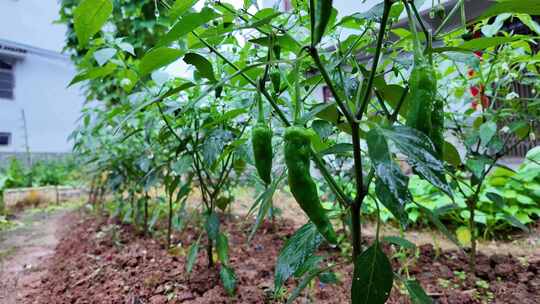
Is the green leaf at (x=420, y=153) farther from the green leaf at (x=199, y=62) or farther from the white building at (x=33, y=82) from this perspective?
the white building at (x=33, y=82)

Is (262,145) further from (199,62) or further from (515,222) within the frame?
(515,222)

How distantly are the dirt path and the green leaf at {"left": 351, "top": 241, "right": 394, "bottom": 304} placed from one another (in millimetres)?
1369

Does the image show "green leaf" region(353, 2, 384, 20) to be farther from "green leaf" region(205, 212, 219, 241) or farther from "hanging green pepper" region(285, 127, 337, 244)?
"green leaf" region(205, 212, 219, 241)

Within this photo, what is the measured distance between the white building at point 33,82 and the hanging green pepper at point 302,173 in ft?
28.6

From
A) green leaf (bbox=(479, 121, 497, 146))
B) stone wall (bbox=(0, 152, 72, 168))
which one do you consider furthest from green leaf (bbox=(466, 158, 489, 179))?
stone wall (bbox=(0, 152, 72, 168))

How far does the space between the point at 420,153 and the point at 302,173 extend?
0.15m

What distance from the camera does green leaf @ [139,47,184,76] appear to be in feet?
1.65

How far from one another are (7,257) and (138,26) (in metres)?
2.69

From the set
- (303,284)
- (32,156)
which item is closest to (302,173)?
(303,284)

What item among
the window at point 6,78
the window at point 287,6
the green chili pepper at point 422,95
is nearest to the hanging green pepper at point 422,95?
the green chili pepper at point 422,95

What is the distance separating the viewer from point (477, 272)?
1243 mm

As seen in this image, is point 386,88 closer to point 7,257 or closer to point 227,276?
point 227,276

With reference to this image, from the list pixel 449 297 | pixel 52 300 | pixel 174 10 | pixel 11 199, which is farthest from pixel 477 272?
pixel 11 199

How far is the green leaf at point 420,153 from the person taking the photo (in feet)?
1.24
